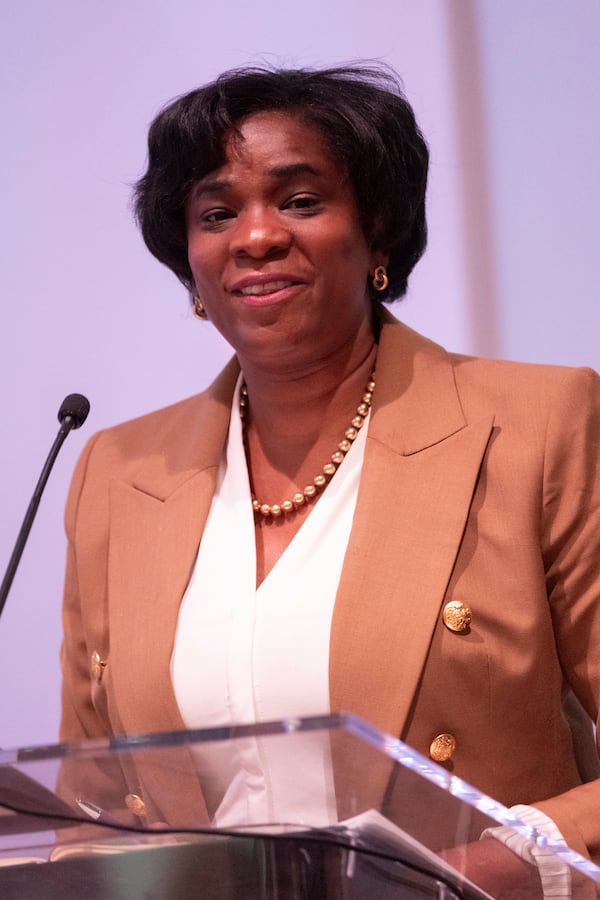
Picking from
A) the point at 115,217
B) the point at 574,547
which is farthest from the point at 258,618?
the point at 115,217

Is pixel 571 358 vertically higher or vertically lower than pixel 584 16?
lower

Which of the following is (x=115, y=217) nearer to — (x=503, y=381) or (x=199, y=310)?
(x=199, y=310)

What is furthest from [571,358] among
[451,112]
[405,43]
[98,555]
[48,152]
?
[48,152]

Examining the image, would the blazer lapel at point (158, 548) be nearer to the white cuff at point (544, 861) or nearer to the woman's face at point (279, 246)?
the woman's face at point (279, 246)

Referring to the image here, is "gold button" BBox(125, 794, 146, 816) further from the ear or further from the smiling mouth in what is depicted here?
the ear

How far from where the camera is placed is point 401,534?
1843 mm

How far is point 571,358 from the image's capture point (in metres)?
2.55

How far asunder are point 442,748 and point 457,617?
0.56ft

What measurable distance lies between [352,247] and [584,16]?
87 cm

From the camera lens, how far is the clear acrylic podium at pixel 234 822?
38.4 inches

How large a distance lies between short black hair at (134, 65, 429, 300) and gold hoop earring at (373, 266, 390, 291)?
35 millimetres

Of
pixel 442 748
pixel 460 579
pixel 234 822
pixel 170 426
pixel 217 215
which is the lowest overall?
pixel 442 748

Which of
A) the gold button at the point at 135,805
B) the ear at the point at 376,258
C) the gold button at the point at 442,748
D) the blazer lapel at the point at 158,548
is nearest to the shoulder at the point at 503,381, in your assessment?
the ear at the point at 376,258

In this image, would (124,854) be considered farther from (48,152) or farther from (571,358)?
(48,152)
